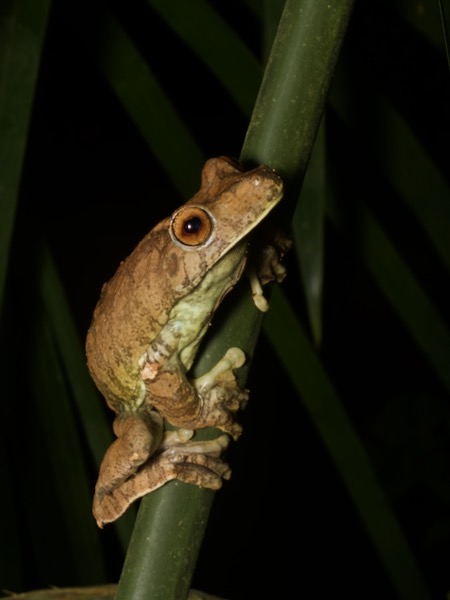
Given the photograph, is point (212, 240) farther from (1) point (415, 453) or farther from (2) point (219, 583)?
(2) point (219, 583)

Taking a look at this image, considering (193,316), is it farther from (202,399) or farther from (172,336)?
(202,399)

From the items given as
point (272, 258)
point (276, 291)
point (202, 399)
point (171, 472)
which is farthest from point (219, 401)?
point (276, 291)

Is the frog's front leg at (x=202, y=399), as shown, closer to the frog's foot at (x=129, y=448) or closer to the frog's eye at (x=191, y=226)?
the frog's foot at (x=129, y=448)

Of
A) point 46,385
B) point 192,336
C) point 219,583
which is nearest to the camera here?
point 192,336

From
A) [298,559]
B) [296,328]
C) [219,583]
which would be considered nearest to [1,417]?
[296,328]

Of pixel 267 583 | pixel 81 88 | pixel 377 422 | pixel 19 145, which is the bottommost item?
pixel 267 583

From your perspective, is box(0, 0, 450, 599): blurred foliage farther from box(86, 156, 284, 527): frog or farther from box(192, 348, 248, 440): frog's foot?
box(192, 348, 248, 440): frog's foot

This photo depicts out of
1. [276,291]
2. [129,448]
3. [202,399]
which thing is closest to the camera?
[202,399]

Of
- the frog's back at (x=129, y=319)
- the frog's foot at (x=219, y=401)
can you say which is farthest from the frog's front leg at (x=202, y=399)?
the frog's back at (x=129, y=319)
